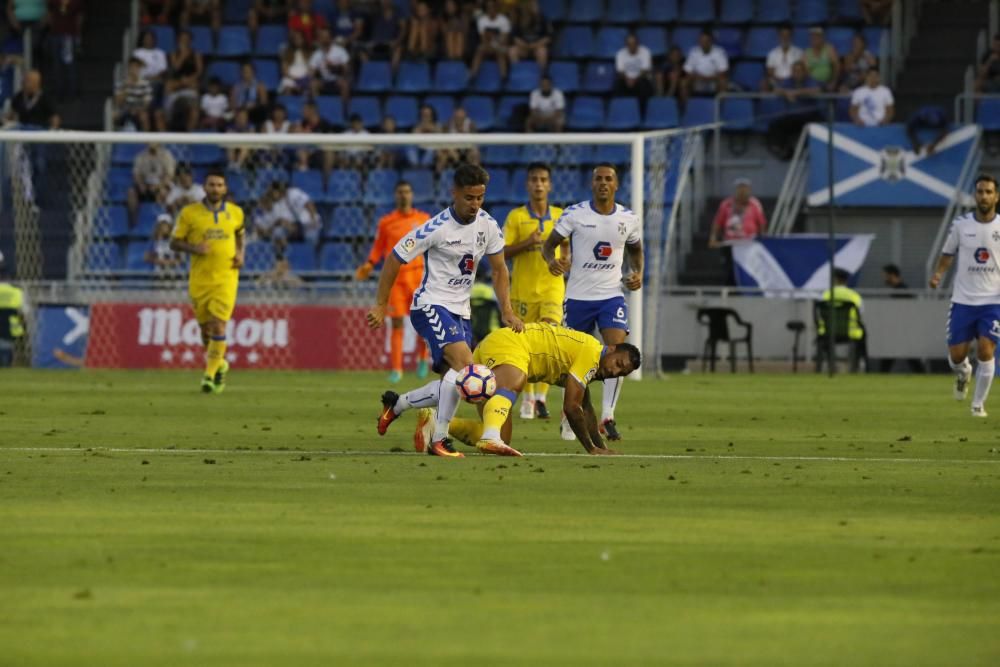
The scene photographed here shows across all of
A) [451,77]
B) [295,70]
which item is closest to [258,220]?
[295,70]

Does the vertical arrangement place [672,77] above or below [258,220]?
above

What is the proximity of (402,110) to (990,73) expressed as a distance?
30.3ft

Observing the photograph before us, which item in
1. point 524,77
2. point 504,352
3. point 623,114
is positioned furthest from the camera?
point 524,77

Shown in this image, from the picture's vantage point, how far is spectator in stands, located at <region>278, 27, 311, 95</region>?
33.6 m

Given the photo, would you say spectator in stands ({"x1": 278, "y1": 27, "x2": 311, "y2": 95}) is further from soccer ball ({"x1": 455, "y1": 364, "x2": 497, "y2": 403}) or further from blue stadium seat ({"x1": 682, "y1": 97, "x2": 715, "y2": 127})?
soccer ball ({"x1": 455, "y1": 364, "x2": 497, "y2": 403})

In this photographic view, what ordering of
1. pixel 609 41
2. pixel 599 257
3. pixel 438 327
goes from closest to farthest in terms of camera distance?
pixel 438 327 → pixel 599 257 → pixel 609 41

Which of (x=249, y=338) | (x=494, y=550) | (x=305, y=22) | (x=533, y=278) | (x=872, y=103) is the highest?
(x=305, y=22)

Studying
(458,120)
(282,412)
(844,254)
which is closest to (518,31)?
(458,120)

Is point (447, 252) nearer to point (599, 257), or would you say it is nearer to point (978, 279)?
point (599, 257)

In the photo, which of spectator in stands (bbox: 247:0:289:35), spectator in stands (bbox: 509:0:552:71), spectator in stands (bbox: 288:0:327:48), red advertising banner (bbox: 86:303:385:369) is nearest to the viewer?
red advertising banner (bbox: 86:303:385:369)

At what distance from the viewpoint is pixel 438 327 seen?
1407 cm

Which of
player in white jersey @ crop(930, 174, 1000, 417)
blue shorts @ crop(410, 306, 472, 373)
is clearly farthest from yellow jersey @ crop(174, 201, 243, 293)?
blue shorts @ crop(410, 306, 472, 373)

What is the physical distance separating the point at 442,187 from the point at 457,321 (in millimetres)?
17023

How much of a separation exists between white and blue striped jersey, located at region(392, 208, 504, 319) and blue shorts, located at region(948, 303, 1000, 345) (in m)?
7.13
